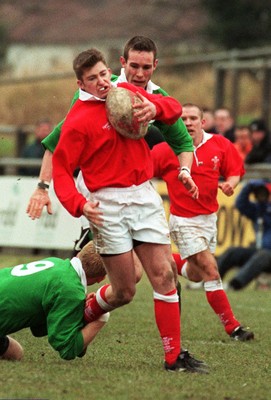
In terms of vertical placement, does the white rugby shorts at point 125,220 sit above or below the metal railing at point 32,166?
above

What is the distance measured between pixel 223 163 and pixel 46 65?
31086 millimetres

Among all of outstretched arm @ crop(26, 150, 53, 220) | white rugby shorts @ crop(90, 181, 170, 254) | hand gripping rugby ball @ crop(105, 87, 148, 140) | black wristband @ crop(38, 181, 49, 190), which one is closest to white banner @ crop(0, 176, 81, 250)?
outstretched arm @ crop(26, 150, 53, 220)

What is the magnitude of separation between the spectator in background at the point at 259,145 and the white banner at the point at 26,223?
2.92m

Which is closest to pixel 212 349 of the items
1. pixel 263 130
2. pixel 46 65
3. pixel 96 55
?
pixel 96 55

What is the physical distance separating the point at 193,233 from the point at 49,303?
10.0 feet

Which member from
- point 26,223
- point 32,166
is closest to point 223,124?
point 26,223

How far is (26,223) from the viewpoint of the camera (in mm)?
18016

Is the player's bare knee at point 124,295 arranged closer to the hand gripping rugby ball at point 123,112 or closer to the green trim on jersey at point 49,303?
the green trim on jersey at point 49,303

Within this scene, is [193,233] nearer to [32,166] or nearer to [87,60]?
[87,60]

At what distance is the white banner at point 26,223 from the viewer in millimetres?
17438

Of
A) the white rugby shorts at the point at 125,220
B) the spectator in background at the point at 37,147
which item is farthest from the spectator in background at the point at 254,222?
the white rugby shorts at the point at 125,220

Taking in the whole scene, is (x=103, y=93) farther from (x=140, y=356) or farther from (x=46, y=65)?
(x=46, y=65)

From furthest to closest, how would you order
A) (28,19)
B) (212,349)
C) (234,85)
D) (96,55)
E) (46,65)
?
(28,19), (46,65), (234,85), (212,349), (96,55)

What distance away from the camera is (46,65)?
1608 inches
